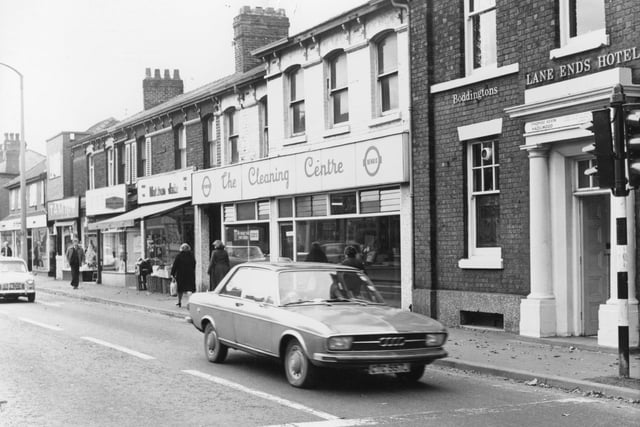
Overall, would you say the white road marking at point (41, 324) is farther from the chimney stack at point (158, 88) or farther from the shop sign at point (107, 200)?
the chimney stack at point (158, 88)

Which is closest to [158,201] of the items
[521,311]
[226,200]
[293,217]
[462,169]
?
[226,200]

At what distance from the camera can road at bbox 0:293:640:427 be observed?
7895mm

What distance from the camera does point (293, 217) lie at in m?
21.8

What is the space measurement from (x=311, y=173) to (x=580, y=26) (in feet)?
28.6

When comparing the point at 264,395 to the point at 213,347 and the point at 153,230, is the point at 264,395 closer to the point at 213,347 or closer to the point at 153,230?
the point at 213,347

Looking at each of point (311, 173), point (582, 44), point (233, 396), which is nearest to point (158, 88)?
point (311, 173)

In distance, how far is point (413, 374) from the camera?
10.0m

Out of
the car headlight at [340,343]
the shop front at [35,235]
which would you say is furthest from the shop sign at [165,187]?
the car headlight at [340,343]

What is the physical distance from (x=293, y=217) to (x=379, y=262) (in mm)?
4234

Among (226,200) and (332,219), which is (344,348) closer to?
(332,219)

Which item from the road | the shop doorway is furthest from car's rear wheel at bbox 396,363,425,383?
the shop doorway

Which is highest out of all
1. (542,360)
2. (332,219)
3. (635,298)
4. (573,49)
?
(573,49)

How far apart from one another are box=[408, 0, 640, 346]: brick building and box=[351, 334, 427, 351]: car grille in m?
4.29

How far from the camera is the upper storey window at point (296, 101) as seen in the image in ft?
Answer: 71.3
